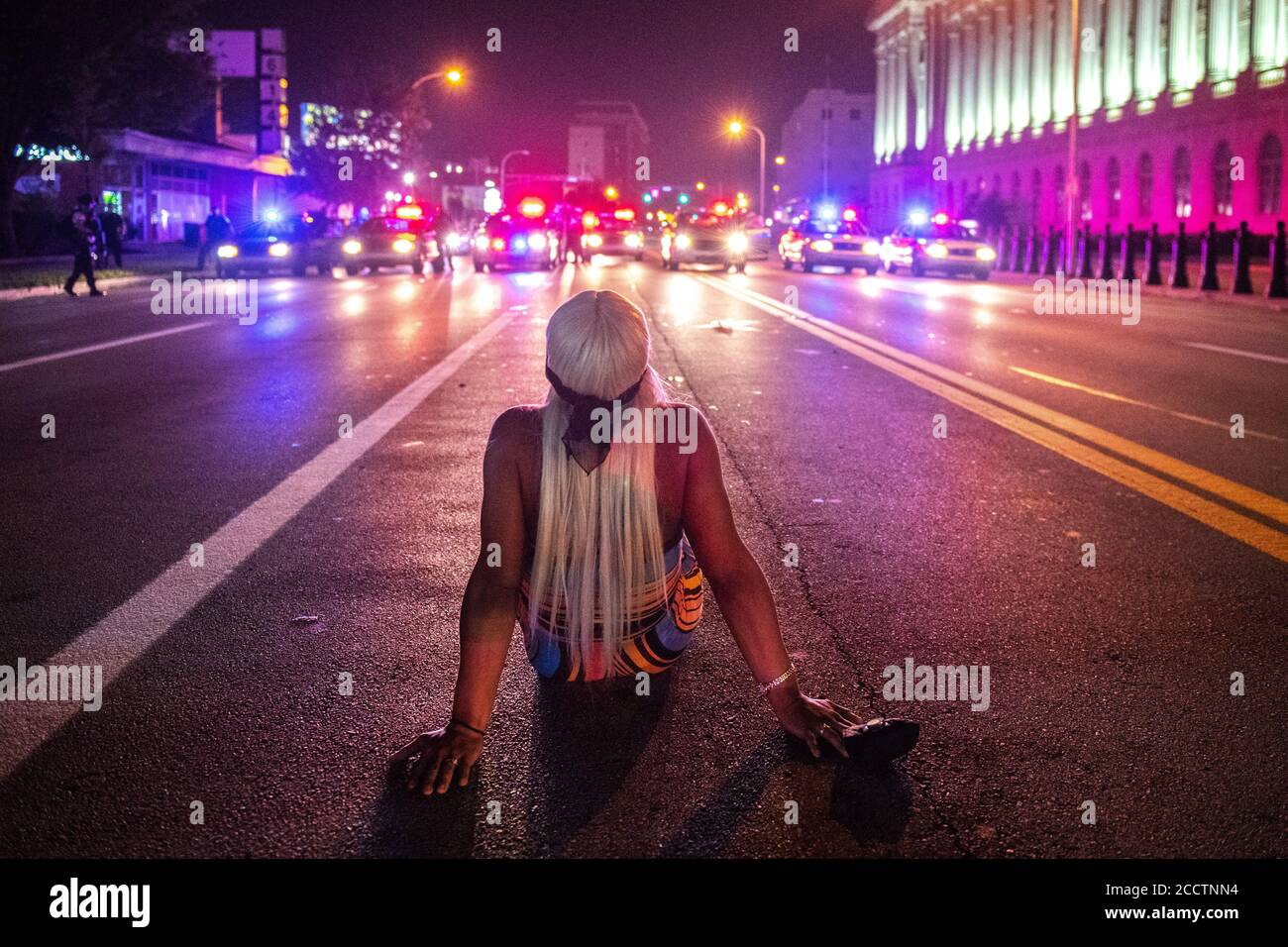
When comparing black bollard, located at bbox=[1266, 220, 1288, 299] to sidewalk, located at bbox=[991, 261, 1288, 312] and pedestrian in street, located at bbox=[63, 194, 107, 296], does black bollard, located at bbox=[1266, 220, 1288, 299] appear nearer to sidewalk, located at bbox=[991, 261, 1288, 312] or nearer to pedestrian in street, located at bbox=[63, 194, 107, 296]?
sidewalk, located at bbox=[991, 261, 1288, 312]

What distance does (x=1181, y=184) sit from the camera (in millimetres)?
64125

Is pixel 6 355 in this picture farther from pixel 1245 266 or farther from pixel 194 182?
pixel 194 182

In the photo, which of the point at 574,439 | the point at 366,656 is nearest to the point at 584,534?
the point at 574,439

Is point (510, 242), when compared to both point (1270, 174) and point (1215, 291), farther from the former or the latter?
point (1270, 174)

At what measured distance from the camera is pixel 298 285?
33.1 m

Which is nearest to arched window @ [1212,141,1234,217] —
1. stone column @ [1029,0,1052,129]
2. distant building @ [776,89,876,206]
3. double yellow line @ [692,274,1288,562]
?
stone column @ [1029,0,1052,129]

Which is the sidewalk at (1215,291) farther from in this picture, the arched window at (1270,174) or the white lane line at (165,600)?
the white lane line at (165,600)

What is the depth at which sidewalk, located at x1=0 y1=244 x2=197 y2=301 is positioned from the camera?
27434 mm

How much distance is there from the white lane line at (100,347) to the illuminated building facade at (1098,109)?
27367mm

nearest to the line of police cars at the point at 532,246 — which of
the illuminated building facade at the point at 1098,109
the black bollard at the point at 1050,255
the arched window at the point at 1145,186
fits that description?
the black bollard at the point at 1050,255

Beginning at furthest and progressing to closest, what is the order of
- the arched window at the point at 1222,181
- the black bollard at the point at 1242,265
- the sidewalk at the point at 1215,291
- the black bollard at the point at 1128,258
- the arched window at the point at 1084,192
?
the arched window at the point at 1084,192 → the arched window at the point at 1222,181 → the black bollard at the point at 1128,258 → the black bollard at the point at 1242,265 → the sidewalk at the point at 1215,291

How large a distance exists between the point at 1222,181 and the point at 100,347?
177 ft

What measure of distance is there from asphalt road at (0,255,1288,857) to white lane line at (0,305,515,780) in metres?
0.02

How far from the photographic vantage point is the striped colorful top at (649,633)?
406cm
